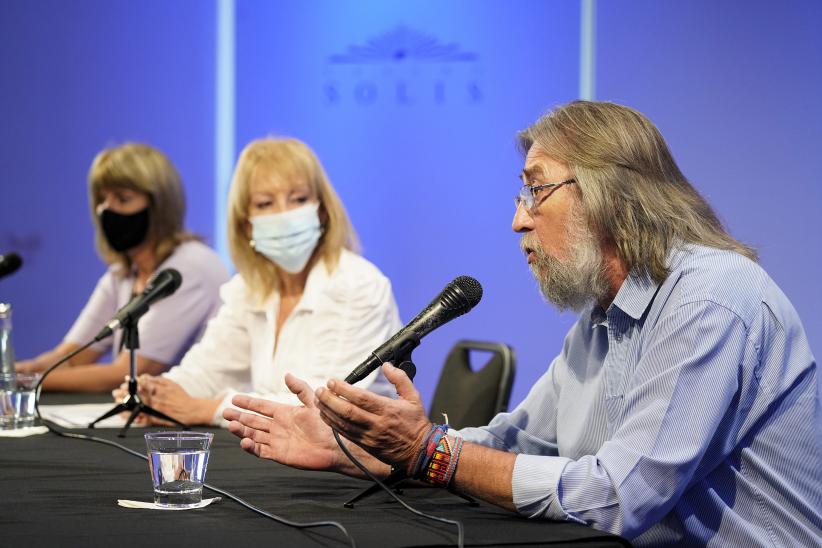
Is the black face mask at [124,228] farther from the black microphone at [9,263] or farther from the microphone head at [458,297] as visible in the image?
the microphone head at [458,297]

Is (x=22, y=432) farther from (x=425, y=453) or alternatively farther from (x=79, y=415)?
(x=425, y=453)

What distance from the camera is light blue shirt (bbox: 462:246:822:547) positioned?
1618 millimetres

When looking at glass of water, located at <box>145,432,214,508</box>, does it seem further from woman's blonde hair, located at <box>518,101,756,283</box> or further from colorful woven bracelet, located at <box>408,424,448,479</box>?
woman's blonde hair, located at <box>518,101,756,283</box>

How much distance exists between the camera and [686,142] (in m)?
4.46

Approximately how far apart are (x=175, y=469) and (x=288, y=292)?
1824mm

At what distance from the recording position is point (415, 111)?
5129mm

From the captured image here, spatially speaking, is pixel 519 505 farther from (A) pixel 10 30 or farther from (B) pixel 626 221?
(A) pixel 10 30

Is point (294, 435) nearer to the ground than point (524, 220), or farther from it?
nearer to the ground

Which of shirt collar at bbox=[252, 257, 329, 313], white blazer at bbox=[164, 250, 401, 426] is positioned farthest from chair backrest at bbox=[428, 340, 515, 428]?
shirt collar at bbox=[252, 257, 329, 313]

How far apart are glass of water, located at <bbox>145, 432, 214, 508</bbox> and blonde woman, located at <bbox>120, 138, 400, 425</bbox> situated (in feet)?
4.66

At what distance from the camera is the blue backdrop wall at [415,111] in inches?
169

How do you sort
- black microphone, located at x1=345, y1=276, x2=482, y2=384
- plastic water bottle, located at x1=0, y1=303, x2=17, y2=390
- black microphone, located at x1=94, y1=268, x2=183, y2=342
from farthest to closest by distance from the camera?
1. plastic water bottle, located at x1=0, y1=303, x2=17, y2=390
2. black microphone, located at x1=94, y1=268, x2=183, y2=342
3. black microphone, located at x1=345, y1=276, x2=482, y2=384

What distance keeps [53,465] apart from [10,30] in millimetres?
4106

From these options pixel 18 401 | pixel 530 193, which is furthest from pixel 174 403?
pixel 530 193
